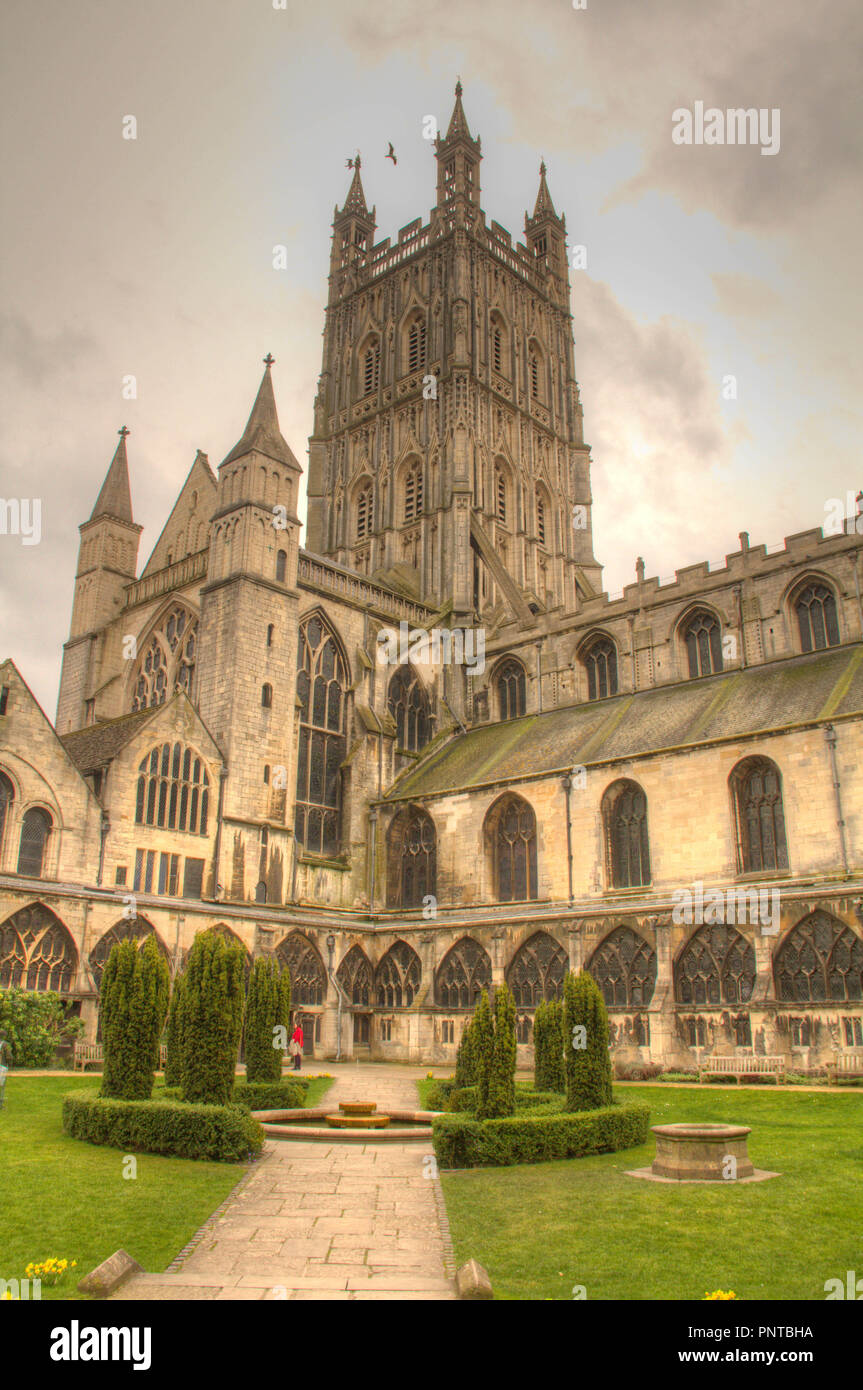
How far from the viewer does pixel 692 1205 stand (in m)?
11.5

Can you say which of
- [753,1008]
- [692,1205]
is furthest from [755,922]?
[692,1205]

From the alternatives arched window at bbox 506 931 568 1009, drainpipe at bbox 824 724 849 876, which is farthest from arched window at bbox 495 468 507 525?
drainpipe at bbox 824 724 849 876

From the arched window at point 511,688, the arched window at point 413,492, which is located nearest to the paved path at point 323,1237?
the arched window at point 511,688

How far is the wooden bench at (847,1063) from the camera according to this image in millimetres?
24453

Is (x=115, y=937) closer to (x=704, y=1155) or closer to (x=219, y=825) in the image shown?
(x=219, y=825)

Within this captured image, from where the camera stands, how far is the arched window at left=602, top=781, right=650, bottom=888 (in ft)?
109

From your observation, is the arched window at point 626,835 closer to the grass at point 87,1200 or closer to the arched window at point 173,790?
the arched window at point 173,790

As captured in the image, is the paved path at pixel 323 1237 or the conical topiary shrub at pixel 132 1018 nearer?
the paved path at pixel 323 1237

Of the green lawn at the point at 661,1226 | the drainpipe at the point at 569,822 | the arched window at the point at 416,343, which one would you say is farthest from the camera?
the arched window at the point at 416,343

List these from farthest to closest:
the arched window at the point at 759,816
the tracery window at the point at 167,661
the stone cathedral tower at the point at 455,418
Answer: the stone cathedral tower at the point at 455,418, the tracery window at the point at 167,661, the arched window at the point at 759,816

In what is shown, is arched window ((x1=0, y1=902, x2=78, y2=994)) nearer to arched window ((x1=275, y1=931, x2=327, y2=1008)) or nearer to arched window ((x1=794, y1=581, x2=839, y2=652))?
arched window ((x1=275, y1=931, x2=327, y2=1008))

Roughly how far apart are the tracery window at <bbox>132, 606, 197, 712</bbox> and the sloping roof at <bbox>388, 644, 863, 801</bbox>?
34.2 ft

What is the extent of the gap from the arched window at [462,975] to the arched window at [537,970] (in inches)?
46.4

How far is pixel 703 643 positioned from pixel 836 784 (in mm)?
12328
